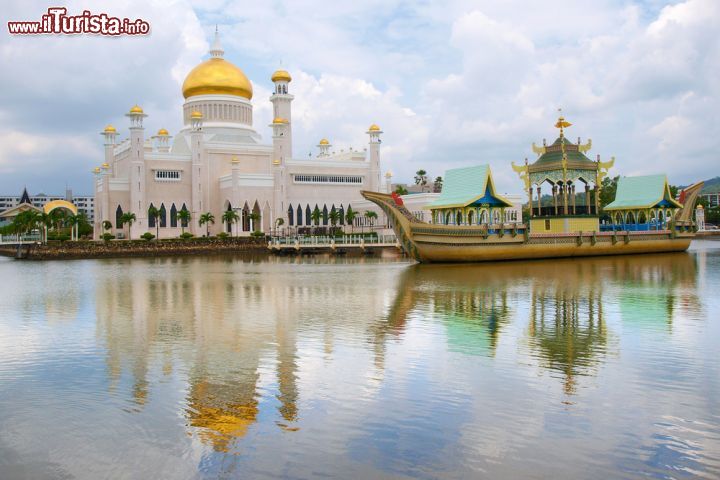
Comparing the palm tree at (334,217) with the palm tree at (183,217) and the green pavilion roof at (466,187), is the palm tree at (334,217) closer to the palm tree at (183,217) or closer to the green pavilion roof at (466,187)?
the palm tree at (183,217)

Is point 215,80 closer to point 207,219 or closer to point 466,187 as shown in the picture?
point 207,219

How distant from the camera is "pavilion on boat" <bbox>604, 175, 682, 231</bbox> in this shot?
4891 centimetres

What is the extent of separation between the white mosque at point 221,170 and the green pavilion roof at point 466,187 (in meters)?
27.9

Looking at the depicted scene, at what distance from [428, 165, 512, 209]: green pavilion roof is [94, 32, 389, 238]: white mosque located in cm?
2785

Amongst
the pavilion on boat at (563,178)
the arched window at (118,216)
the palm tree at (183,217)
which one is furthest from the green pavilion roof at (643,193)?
the arched window at (118,216)

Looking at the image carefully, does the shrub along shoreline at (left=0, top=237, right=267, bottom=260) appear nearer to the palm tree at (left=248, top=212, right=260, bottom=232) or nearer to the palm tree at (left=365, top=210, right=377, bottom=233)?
the palm tree at (left=248, top=212, right=260, bottom=232)

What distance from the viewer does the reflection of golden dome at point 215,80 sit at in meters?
68.7

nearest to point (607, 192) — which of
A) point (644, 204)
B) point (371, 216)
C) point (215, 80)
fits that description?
point (371, 216)

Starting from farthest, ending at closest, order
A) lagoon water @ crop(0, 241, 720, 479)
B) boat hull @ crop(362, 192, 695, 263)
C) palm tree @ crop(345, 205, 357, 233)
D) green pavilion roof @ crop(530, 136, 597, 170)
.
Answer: palm tree @ crop(345, 205, 357, 233) → green pavilion roof @ crop(530, 136, 597, 170) → boat hull @ crop(362, 192, 695, 263) → lagoon water @ crop(0, 241, 720, 479)

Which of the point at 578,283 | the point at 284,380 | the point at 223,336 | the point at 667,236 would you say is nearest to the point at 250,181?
the point at 667,236

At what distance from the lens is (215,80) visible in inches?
2699

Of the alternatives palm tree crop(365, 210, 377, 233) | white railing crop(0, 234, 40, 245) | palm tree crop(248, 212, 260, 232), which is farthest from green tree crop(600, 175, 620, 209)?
white railing crop(0, 234, 40, 245)

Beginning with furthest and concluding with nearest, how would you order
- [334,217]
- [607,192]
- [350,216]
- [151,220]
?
[607,192] < [334,217] < [350,216] < [151,220]

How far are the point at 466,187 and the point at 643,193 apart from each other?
61.4ft
